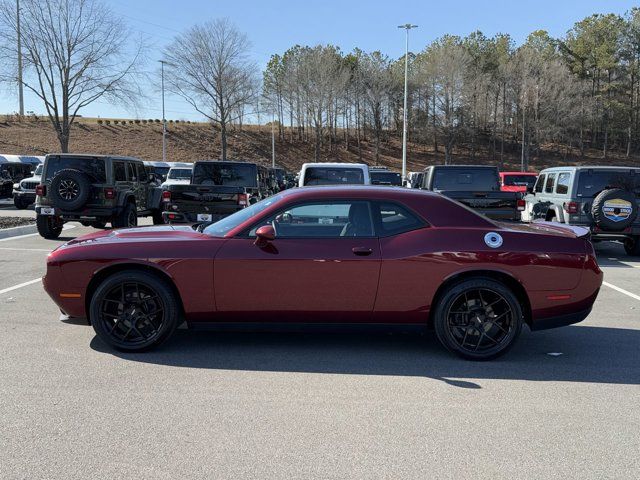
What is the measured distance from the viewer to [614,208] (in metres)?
11.0

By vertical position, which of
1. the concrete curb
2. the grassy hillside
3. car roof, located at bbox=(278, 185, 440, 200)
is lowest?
the concrete curb

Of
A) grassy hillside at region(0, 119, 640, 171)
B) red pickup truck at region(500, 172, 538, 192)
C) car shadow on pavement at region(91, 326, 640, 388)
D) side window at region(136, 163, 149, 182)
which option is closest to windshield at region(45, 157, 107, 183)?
side window at region(136, 163, 149, 182)

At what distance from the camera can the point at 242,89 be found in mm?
48031

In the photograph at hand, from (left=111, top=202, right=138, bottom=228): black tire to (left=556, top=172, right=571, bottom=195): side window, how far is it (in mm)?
9614

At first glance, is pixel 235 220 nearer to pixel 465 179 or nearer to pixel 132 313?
pixel 132 313

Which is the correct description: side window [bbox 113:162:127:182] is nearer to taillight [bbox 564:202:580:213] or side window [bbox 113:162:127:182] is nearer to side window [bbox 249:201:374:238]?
side window [bbox 249:201:374:238]

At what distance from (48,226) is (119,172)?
2043mm

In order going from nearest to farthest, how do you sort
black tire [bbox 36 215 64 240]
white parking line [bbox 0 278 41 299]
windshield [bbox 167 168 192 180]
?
white parking line [bbox 0 278 41 299] → black tire [bbox 36 215 64 240] → windshield [bbox 167 168 192 180]

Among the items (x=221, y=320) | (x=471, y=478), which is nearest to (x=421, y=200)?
(x=221, y=320)

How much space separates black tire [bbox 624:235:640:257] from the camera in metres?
11.8

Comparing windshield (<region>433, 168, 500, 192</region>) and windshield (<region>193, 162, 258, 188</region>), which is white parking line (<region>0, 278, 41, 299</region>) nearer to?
windshield (<region>193, 162, 258, 188</region>)

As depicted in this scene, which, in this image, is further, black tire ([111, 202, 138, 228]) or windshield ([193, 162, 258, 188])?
black tire ([111, 202, 138, 228])

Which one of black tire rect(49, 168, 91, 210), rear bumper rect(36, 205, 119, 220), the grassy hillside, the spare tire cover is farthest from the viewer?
the grassy hillside

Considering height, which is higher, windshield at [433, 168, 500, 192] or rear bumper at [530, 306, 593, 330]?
windshield at [433, 168, 500, 192]
